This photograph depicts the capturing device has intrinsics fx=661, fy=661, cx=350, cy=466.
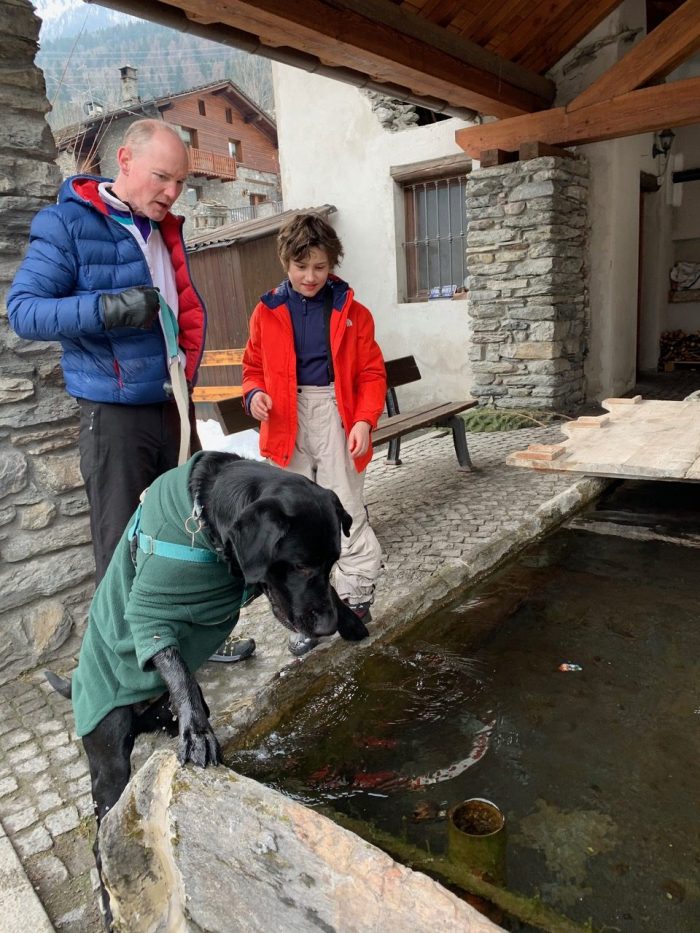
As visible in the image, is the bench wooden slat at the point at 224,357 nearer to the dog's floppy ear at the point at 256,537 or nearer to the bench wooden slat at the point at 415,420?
the bench wooden slat at the point at 415,420

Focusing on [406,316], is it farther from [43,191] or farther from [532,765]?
[532,765]

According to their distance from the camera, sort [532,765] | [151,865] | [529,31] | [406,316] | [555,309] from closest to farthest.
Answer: [151,865] → [532,765] → [529,31] → [555,309] → [406,316]

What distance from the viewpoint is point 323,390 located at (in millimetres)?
2867

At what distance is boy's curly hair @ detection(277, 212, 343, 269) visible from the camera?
2.61 meters

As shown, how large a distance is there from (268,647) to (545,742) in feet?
3.96

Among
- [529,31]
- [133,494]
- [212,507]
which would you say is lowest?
[133,494]

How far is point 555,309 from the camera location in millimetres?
7020

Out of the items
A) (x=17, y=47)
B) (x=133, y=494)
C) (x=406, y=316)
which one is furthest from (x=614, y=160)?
(x=133, y=494)

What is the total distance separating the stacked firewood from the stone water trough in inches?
407

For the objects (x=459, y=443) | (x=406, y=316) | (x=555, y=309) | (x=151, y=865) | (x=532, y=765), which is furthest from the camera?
(x=406, y=316)

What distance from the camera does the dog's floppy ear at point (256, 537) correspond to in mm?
A: 1547

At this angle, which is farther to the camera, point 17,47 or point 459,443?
point 459,443

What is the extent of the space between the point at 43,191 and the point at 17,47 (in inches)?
21.2

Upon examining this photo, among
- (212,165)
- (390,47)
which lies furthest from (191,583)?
(212,165)
